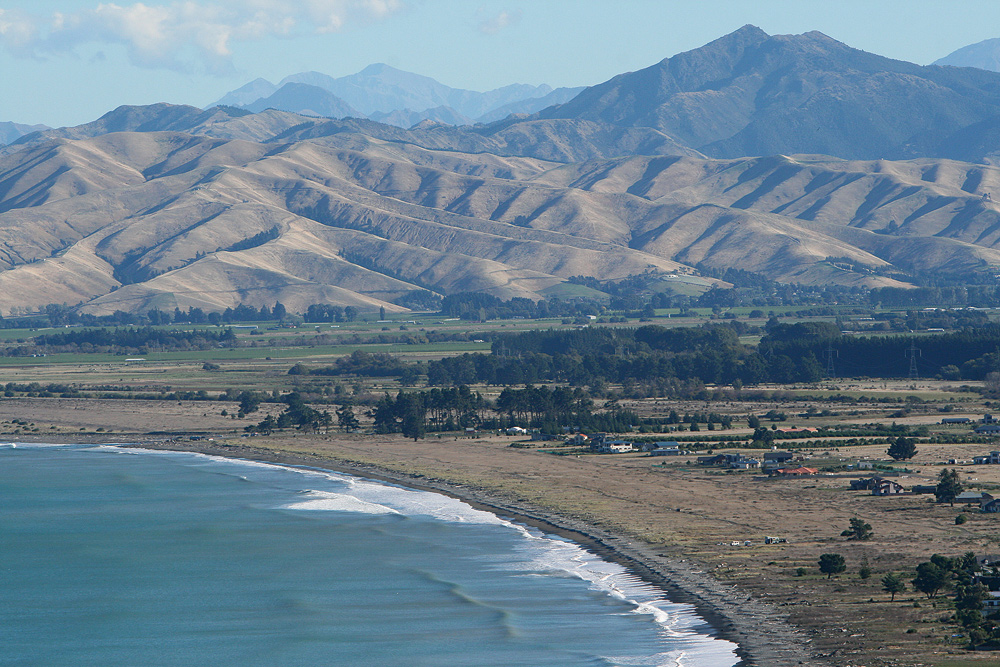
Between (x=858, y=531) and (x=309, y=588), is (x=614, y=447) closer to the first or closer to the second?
(x=858, y=531)

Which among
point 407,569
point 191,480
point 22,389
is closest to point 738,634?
point 407,569

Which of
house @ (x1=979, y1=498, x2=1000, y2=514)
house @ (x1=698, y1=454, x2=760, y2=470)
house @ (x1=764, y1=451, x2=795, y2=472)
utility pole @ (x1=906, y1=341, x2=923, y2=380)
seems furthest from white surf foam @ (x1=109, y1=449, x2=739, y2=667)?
utility pole @ (x1=906, y1=341, x2=923, y2=380)

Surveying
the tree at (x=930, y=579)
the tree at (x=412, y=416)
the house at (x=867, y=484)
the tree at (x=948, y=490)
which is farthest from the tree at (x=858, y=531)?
the tree at (x=412, y=416)

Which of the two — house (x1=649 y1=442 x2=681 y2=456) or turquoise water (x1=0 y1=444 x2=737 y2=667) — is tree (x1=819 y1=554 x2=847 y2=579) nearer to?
turquoise water (x1=0 y1=444 x2=737 y2=667)

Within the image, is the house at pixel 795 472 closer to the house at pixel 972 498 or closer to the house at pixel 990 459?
the house at pixel 990 459

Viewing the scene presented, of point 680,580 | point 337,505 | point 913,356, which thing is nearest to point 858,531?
point 680,580

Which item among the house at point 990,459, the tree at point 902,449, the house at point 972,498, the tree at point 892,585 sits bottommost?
the tree at point 892,585
